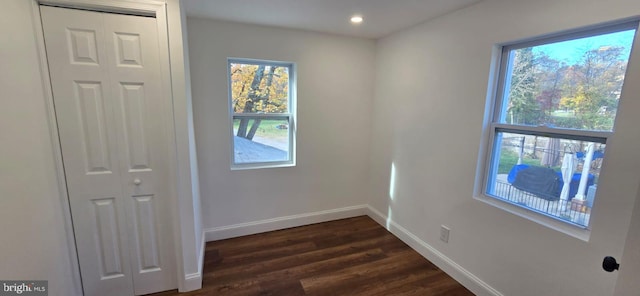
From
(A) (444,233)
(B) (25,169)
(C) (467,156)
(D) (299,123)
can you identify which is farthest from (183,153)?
(A) (444,233)

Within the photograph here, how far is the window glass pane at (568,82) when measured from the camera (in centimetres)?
139

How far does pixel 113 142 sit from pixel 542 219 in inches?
115

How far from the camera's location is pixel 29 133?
1386 millimetres

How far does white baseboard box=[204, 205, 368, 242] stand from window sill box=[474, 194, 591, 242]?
1.69 metres

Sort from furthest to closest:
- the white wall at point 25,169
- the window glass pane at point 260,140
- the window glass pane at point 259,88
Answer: the window glass pane at point 260,140 < the window glass pane at point 259,88 < the white wall at point 25,169

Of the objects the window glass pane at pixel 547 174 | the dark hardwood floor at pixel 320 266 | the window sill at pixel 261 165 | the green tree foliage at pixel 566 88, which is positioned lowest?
the dark hardwood floor at pixel 320 266

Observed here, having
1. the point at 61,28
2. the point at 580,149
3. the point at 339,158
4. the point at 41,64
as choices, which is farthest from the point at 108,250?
the point at 580,149

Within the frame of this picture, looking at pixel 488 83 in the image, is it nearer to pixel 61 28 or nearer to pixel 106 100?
pixel 106 100

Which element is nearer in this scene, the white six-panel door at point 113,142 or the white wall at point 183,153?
the white six-panel door at point 113,142

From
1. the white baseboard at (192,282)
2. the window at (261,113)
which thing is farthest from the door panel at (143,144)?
the window at (261,113)

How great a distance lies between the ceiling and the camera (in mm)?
2029

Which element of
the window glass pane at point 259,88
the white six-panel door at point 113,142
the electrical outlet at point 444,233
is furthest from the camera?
→ the window glass pane at point 259,88

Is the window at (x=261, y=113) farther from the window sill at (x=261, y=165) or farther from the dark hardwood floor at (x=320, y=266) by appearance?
the dark hardwood floor at (x=320, y=266)

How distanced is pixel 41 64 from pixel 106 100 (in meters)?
0.34
